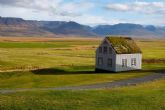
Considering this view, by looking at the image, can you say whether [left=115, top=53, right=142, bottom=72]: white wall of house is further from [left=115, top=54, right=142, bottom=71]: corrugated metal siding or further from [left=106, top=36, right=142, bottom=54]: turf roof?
[left=106, top=36, right=142, bottom=54]: turf roof

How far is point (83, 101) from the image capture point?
113ft

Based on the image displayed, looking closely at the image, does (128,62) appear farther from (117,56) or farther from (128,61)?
(117,56)

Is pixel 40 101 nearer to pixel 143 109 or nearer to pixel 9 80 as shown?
pixel 143 109

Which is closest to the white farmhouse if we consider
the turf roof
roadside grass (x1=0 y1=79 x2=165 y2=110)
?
the turf roof

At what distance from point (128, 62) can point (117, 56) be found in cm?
392

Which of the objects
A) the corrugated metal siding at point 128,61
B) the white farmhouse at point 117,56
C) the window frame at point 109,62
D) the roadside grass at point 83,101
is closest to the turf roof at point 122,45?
the white farmhouse at point 117,56

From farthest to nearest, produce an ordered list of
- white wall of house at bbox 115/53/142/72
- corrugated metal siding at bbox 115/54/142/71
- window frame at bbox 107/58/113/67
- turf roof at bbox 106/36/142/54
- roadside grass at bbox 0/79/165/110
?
turf roof at bbox 106/36/142/54
window frame at bbox 107/58/113/67
white wall of house at bbox 115/53/142/72
corrugated metal siding at bbox 115/54/142/71
roadside grass at bbox 0/79/165/110

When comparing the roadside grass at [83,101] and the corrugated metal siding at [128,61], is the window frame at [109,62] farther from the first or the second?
the roadside grass at [83,101]

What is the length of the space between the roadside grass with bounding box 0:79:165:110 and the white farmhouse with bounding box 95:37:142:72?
37.3m

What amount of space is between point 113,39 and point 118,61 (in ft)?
20.2

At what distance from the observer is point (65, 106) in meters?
32.4

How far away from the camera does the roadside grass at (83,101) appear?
32.1m

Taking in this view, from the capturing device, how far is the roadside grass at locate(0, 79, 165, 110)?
32094 mm

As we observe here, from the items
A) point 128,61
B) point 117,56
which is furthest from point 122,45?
point 117,56
